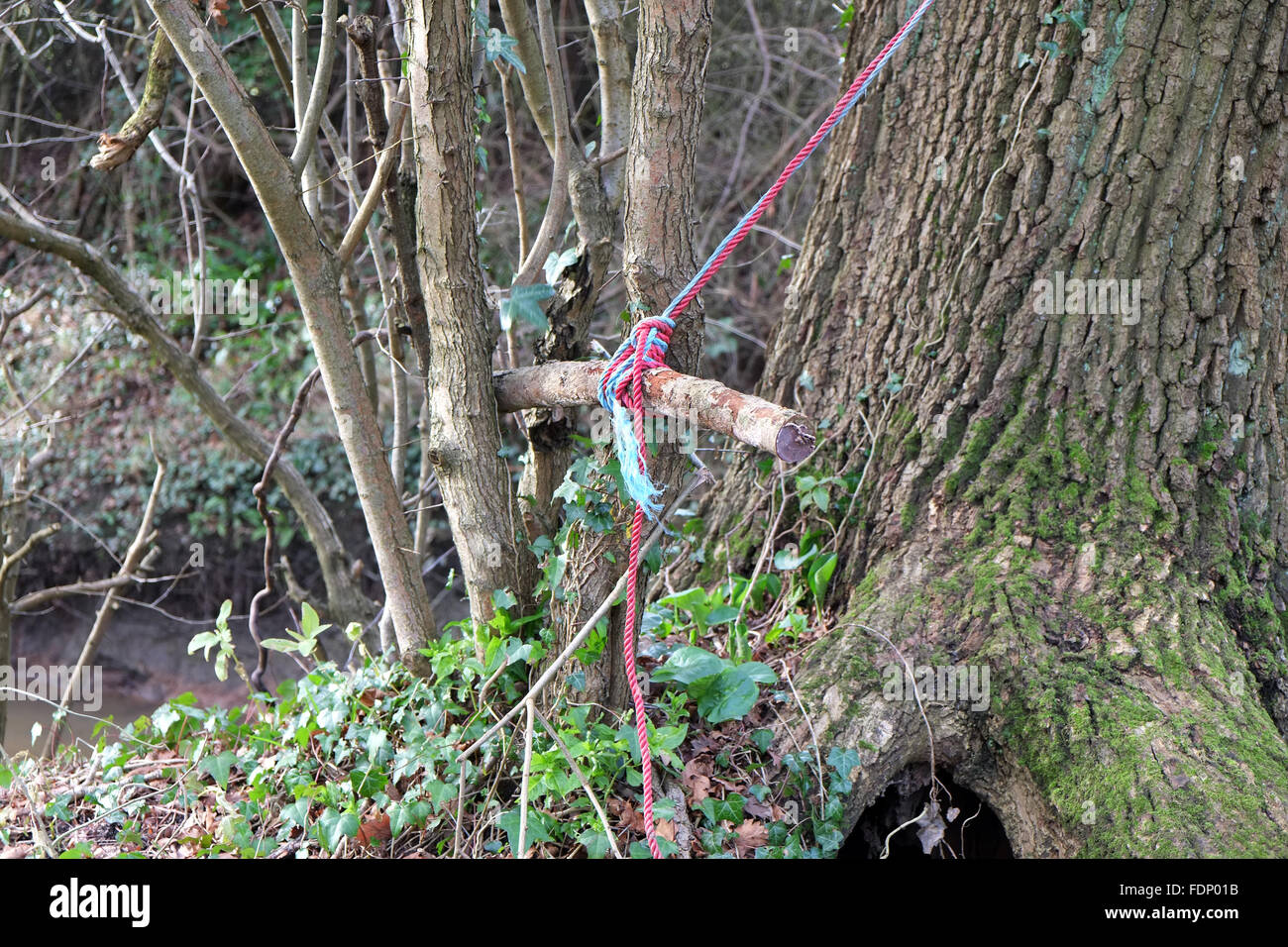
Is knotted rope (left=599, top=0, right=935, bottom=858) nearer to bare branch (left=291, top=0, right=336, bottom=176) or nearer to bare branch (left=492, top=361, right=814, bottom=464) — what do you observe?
bare branch (left=492, top=361, right=814, bottom=464)

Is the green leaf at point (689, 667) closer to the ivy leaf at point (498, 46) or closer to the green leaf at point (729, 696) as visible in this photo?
the green leaf at point (729, 696)

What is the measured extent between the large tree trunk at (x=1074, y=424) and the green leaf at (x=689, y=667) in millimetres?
289

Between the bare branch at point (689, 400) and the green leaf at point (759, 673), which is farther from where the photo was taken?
the green leaf at point (759, 673)

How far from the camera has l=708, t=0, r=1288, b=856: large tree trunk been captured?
222cm

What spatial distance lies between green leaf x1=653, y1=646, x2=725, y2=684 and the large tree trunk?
11.4 inches

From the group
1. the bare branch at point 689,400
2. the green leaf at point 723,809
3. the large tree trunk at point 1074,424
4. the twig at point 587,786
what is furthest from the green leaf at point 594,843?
the bare branch at point 689,400

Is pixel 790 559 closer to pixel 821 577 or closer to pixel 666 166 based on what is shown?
pixel 821 577

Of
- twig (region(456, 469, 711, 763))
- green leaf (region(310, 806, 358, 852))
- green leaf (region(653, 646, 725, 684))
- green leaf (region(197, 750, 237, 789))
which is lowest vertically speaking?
green leaf (region(197, 750, 237, 789))

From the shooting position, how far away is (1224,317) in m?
2.51

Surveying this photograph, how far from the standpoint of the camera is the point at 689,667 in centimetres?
227

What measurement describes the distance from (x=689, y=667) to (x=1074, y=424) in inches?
49.5

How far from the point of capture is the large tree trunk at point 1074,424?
7.30 ft

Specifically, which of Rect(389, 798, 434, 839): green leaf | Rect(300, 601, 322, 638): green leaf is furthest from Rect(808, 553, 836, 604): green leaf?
Rect(300, 601, 322, 638): green leaf
